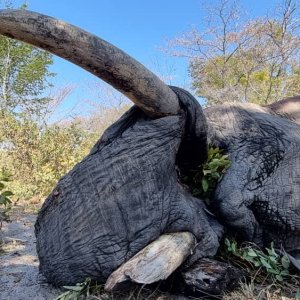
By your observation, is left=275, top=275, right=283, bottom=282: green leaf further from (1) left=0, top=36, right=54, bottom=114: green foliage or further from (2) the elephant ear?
(1) left=0, top=36, right=54, bottom=114: green foliage

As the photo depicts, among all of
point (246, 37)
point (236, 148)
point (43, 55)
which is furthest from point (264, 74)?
point (236, 148)

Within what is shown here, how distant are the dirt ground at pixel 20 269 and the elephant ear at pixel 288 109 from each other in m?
1.92

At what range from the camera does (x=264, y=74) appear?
47.5 feet

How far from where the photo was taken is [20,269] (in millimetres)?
2389

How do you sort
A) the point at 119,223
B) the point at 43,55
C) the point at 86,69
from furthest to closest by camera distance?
the point at 43,55
the point at 119,223
the point at 86,69

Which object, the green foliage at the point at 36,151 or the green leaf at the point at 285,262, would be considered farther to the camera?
the green foliage at the point at 36,151

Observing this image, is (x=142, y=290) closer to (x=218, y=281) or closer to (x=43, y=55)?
(x=218, y=281)

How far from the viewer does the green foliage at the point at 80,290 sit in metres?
1.83

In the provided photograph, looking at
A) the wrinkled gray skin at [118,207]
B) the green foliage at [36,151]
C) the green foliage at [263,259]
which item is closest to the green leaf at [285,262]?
the green foliage at [263,259]

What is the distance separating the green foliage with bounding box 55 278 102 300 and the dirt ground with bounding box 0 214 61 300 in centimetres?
11

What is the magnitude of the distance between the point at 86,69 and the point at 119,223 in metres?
0.79

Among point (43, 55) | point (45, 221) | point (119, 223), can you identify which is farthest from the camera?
point (43, 55)

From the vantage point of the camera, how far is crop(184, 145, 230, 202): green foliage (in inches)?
85.4

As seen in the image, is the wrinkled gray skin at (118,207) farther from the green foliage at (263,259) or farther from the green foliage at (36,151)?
the green foliage at (36,151)
